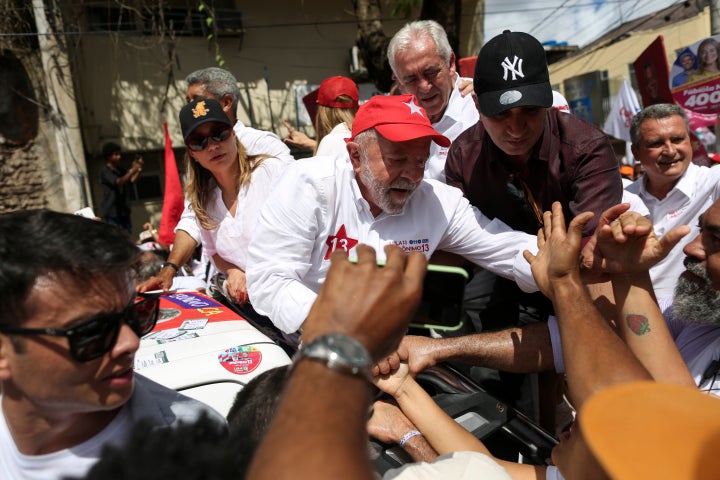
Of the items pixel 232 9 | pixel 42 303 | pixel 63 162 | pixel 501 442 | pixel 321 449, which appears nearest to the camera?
pixel 321 449

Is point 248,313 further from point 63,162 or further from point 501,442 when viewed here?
point 63,162

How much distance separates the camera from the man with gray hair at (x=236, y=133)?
3.48m

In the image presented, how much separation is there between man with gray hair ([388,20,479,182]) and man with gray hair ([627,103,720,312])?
4.66 feet

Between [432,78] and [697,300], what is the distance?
2000 mm

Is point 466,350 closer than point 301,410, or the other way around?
point 301,410

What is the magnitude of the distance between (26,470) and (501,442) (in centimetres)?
180

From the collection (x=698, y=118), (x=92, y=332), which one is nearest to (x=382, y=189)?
(x=92, y=332)

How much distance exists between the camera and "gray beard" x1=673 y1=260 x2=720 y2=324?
228 cm

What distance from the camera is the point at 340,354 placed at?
0.95 metres

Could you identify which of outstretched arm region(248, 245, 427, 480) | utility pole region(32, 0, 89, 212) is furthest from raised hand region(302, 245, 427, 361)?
utility pole region(32, 0, 89, 212)

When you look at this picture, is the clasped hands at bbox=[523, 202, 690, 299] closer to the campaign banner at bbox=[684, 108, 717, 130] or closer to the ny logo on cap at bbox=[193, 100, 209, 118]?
the ny logo on cap at bbox=[193, 100, 209, 118]

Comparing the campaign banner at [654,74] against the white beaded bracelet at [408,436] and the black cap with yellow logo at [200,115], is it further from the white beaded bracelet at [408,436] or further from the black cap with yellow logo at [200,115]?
the white beaded bracelet at [408,436]

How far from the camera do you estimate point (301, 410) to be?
90cm

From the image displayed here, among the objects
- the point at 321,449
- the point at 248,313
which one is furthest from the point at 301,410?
the point at 248,313
